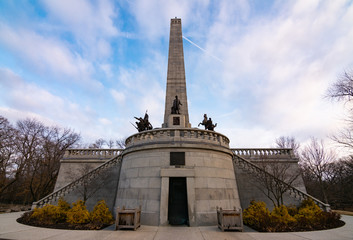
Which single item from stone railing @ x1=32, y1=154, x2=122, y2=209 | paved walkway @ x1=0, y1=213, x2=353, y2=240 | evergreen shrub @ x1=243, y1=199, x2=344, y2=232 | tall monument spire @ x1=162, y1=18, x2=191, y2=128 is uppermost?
tall monument spire @ x1=162, y1=18, x2=191, y2=128

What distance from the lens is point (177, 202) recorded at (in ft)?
35.7

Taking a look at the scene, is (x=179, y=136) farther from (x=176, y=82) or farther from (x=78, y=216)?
(x=176, y=82)

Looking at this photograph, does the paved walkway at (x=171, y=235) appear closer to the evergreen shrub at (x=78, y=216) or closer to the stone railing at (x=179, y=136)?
the evergreen shrub at (x=78, y=216)

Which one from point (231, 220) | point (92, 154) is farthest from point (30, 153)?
point (231, 220)

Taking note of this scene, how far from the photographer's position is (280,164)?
16.3 metres

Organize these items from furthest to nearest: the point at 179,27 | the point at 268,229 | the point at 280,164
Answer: the point at 179,27 < the point at 280,164 < the point at 268,229

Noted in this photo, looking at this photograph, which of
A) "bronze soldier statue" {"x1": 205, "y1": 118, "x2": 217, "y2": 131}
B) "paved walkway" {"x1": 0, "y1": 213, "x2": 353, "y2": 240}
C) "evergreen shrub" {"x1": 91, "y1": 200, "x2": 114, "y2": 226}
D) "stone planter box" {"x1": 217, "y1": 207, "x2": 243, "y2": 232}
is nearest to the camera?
"paved walkway" {"x1": 0, "y1": 213, "x2": 353, "y2": 240}

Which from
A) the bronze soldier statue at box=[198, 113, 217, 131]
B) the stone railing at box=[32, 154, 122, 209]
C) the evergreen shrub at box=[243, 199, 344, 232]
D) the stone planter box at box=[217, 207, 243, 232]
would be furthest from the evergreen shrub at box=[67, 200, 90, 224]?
the bronze soldier statue at box=[198, 113, 217, 131]

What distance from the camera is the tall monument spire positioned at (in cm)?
1669

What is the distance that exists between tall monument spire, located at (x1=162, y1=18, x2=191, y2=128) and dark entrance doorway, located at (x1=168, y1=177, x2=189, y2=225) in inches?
262

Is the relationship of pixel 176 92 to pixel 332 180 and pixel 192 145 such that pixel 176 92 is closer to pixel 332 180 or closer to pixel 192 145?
pixel 192 145

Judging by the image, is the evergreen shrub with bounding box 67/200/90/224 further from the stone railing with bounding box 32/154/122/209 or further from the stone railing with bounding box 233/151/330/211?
the stone railing with bounding box 233/151/330/211

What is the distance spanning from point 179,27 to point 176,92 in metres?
12.2

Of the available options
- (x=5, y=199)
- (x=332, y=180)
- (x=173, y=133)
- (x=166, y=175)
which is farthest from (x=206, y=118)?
(x=5, y=199)
